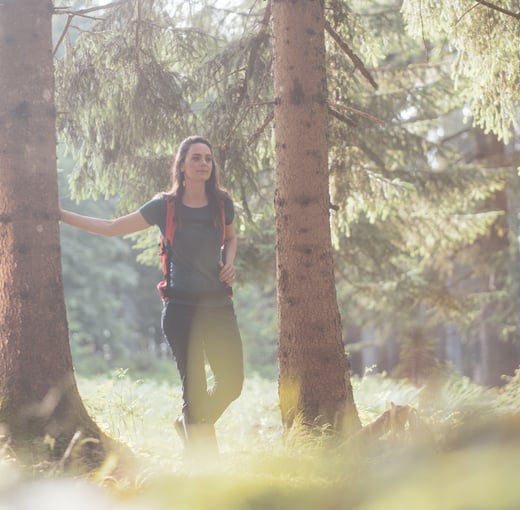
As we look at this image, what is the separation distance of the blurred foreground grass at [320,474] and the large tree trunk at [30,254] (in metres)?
0.71

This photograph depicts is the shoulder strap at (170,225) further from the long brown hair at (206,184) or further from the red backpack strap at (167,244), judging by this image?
the long brown hair at (206,184)

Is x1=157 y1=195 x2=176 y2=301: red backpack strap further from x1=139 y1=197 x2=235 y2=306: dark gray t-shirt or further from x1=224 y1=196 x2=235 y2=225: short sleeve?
x1=224 y1=196 x2=235 y2=225: short sleeve

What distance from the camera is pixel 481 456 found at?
2.70m

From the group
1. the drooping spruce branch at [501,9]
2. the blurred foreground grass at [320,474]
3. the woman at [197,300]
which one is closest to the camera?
the blurred foreground grass at [320,474]

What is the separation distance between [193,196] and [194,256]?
479 mm

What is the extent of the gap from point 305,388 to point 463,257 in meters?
10.2

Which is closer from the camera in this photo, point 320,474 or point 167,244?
point 320,474

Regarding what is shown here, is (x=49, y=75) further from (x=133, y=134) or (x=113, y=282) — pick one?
(x=113, y=282)

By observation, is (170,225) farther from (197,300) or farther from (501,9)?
(501,9)

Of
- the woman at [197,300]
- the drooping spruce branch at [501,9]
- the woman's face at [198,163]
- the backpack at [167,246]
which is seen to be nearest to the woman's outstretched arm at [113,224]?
the woman at [197,300]

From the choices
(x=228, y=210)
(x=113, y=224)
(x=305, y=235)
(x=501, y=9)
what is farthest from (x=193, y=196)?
(x=501, y=9)

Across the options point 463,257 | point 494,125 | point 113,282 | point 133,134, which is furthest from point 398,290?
point 113,282

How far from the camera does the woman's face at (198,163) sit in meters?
5.23

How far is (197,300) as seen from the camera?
5.03m
